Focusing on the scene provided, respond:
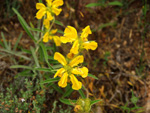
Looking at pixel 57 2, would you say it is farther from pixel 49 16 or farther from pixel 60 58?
pixel 60 58

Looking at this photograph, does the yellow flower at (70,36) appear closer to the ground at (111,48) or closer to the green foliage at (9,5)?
the ground at (111,48)

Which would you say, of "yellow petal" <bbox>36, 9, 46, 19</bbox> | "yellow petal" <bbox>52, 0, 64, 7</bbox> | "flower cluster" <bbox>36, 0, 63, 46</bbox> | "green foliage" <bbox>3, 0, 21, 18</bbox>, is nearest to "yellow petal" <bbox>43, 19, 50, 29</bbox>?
"flower cluster" <bbox>36, 0, 63, 46</bbox>

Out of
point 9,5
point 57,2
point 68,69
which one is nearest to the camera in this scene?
point 68,69

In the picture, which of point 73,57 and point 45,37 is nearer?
point 73,57

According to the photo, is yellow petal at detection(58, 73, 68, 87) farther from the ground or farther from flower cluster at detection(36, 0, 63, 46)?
the ground

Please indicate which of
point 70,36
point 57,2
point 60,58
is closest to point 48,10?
point 57,2

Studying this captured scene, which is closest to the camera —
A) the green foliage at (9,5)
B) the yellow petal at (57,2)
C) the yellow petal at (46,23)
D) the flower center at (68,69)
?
the flower center at (68,69)

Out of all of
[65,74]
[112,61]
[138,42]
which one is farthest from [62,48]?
[138,42]

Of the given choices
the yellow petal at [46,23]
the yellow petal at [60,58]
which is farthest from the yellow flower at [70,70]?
the yellow petal at [46,23]
